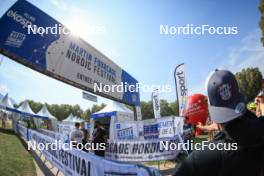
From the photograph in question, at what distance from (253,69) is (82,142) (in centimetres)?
6888

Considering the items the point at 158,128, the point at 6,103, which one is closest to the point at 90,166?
the point at 158,128

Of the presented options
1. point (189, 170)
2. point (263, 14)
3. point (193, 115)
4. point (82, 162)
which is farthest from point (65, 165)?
point (263, 14)

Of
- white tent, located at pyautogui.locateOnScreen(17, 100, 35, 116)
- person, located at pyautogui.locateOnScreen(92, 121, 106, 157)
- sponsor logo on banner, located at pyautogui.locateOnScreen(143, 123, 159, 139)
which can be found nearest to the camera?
person, located at pyautogui.locateOnScreen(92, 121, 106, 157)

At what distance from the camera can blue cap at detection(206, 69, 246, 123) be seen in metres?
1.41

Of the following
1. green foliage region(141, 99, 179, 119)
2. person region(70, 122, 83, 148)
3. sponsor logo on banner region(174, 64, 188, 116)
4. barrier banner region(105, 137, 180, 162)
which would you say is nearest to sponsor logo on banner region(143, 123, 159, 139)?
sponsor logo on banner region(174, 64, 188, 116)

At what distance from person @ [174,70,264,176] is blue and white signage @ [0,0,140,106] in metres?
13.6

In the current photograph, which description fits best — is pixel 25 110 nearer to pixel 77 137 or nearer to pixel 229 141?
pixel 77 137

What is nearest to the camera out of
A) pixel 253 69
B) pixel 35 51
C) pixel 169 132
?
pixel 169 132

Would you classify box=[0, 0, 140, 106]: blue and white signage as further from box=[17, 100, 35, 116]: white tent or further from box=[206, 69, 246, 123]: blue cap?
box=[17, 100, 35, 116]: white tent

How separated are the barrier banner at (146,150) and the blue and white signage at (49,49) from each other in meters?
6.53

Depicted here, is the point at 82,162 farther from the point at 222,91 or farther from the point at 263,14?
the point at 263,14

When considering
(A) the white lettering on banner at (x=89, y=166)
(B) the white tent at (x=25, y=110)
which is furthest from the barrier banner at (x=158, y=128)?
(B) the white tent at (x=25, y=110)

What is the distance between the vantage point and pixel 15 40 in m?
13.4

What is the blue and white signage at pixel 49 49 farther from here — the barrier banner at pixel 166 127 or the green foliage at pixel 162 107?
the green foliage at pixel 162 107
